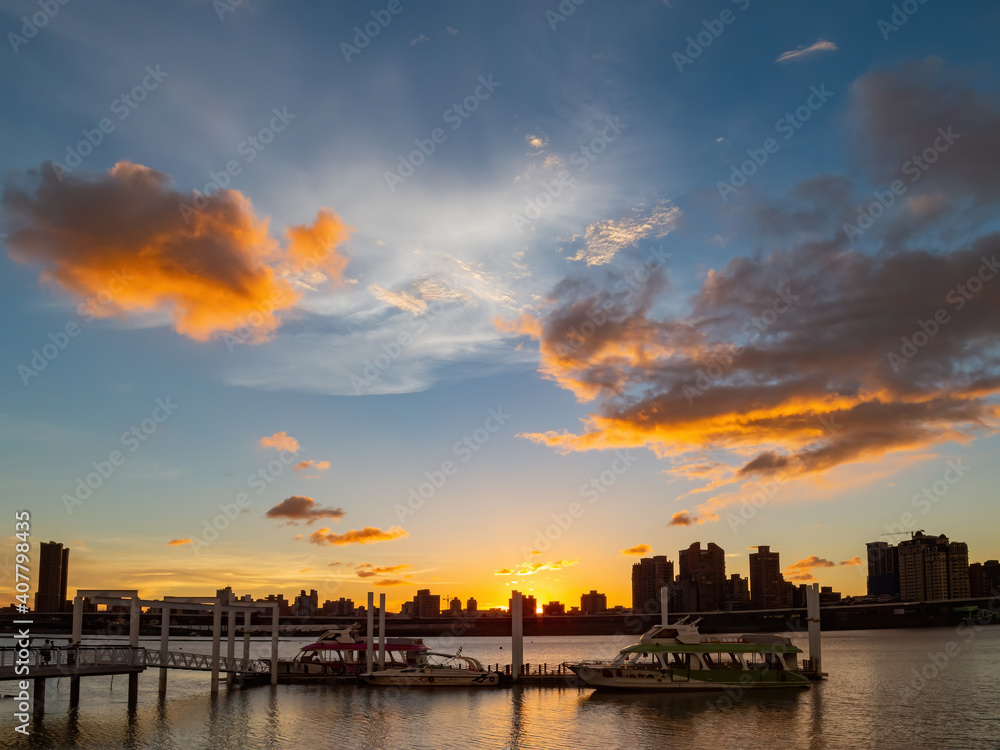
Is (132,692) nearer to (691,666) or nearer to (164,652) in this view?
(164,652)

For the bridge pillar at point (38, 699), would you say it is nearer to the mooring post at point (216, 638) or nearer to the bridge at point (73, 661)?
the bridge at point (73, 661)

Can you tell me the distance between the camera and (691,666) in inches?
2432

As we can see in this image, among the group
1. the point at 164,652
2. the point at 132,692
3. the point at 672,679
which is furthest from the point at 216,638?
the point at 672,679

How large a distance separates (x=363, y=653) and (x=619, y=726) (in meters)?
32.9

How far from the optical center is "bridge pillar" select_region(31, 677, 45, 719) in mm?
49156

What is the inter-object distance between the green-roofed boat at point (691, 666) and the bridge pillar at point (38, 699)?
→ 120 ft

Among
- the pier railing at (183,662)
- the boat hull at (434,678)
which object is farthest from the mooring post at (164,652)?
the boat hull at (434,678)

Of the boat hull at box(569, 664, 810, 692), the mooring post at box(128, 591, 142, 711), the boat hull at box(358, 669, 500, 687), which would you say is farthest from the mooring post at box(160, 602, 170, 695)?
the boat hull at box(569, 664, 810, 692)

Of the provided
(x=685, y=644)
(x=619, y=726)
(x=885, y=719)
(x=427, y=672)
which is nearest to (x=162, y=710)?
(x=427, y=672)

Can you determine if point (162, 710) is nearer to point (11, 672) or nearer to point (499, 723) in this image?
point (11, 672)

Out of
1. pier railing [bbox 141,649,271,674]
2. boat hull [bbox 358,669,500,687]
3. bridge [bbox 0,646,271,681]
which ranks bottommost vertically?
boat hull [bbox 358,669,500,687]

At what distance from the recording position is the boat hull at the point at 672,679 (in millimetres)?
61156

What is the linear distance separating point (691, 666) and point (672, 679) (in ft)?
5.96

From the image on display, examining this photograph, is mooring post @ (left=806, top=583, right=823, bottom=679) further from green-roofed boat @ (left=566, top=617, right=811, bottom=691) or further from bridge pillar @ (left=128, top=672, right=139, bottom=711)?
bridge pillar @ (left=128, top=672, right=139, bottom=711)
